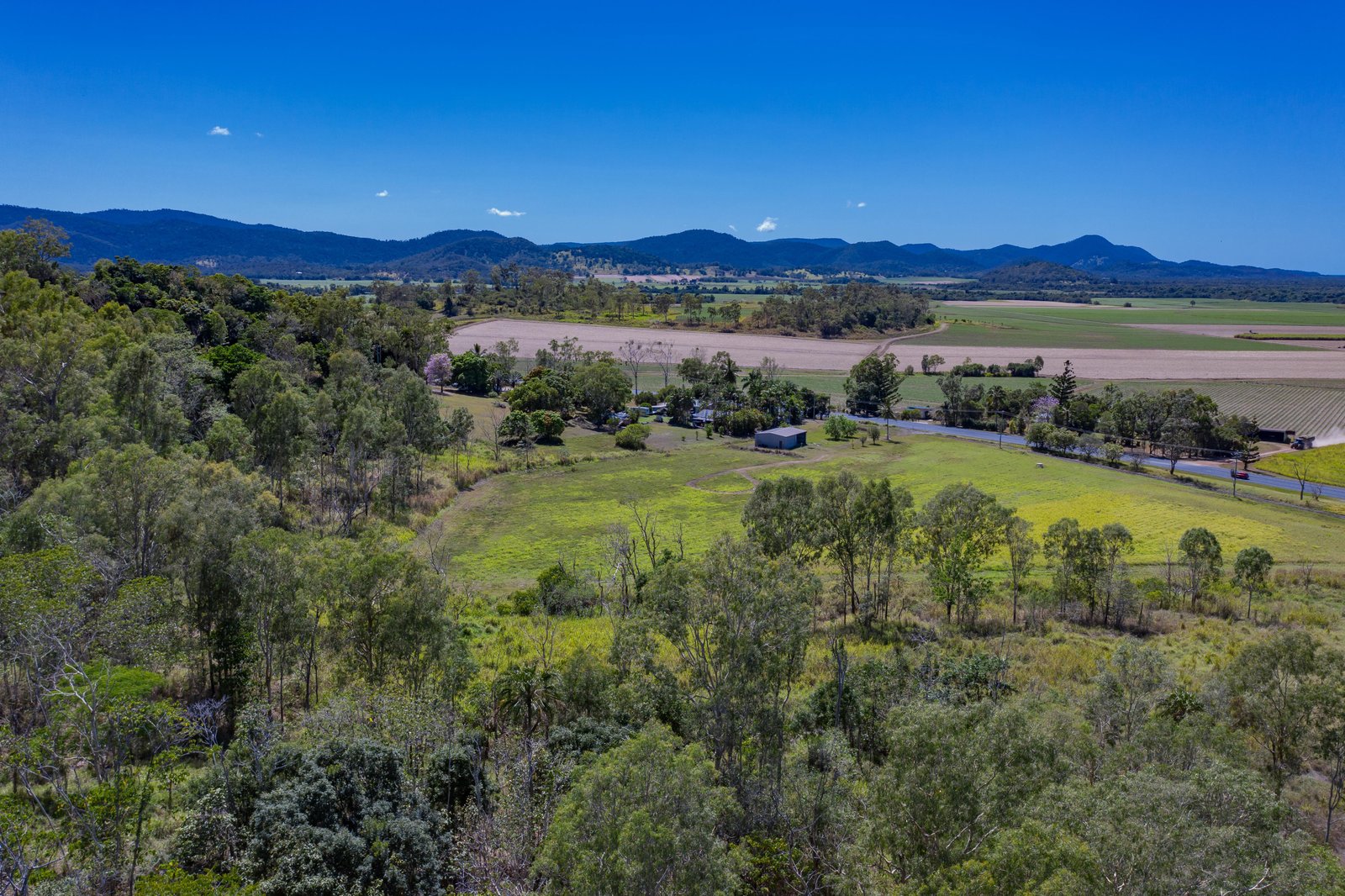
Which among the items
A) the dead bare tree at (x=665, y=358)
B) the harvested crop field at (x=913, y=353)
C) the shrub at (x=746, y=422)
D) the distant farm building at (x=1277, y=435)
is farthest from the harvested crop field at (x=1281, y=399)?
the dead bare tree at (x=665, y=358)

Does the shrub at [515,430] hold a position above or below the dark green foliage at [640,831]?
below

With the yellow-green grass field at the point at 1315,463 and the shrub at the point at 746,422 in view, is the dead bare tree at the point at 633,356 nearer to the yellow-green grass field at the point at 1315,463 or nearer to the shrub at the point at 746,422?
the shrub at the point at 746,422

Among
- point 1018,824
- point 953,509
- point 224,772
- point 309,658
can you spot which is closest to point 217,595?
point 309,658

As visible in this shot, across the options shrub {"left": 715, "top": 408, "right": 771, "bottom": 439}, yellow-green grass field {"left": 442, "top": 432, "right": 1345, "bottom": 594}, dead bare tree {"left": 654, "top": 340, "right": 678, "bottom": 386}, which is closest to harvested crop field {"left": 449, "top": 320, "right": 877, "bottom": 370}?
dead bare tree {"left": 654, "top": 340, "right": 678, "bottom": 386}

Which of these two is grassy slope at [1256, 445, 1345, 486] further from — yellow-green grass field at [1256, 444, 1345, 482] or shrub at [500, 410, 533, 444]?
shrub at [500, 410, 533, 444]

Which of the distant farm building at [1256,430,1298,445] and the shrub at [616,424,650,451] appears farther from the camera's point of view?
the distant farm building at [1256,430,1298,445]

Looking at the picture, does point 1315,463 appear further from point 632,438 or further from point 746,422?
point 632,438

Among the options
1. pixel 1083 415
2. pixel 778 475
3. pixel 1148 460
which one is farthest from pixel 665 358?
pixel 1148 460
